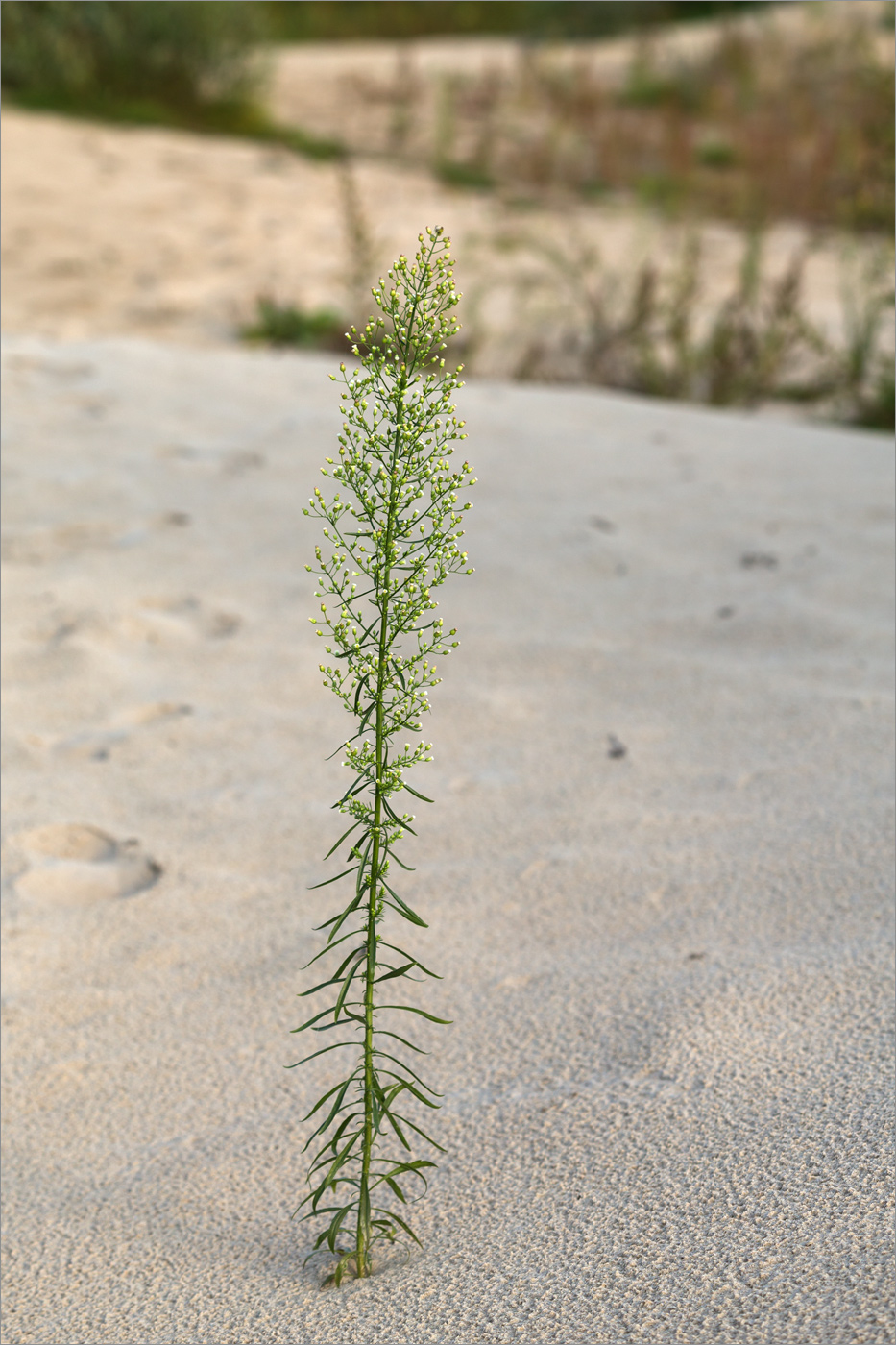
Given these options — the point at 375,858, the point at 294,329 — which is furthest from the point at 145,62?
the point at 375,858

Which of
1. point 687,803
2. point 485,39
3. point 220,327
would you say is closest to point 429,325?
point 687,803

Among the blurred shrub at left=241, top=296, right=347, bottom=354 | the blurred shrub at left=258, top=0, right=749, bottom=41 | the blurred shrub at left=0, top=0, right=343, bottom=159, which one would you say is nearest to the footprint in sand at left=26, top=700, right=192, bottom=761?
the blurred shrub at left=241, top=296, right=347, bottom=354

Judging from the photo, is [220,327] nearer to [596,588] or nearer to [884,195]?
[884,195]

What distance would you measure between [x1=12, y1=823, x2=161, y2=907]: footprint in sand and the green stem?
105 centimetres

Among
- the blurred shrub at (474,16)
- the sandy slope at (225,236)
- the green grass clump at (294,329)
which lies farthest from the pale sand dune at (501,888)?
the blurred shrub at (474,16)

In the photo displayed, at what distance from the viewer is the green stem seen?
1352 mm

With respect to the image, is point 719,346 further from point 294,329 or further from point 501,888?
point 501,888

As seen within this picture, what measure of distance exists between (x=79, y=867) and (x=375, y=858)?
121 centimetres

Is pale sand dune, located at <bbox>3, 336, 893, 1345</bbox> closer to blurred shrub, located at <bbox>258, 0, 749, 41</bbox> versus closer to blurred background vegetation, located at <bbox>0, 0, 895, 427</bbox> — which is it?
blurred background vegetation, located at <bbox>0, 0, 895, 427</bbox>

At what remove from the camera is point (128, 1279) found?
1.58 metres

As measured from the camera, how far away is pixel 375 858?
56.0 inches

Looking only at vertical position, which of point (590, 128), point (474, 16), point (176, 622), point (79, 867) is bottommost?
point (79, 867)

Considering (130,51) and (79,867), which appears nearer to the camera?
(79,867)

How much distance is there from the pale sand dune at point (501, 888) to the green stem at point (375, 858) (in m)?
0.06
